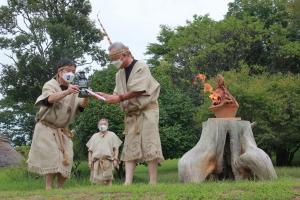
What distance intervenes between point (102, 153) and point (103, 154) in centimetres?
3

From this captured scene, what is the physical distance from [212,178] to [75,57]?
26.2 meters

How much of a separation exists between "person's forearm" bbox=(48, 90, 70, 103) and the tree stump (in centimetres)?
347

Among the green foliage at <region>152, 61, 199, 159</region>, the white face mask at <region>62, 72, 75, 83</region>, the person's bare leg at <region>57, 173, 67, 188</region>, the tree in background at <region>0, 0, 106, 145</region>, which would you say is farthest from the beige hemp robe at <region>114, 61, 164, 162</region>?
the tree in background at <region>0, 0, 106, 145</region>

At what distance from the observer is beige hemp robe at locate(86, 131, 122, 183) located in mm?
13820

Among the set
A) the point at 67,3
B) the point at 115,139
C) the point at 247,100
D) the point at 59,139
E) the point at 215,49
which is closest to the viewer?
the point at 59,139

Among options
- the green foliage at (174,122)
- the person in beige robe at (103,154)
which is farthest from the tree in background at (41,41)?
the person in beige robe at (103,154)

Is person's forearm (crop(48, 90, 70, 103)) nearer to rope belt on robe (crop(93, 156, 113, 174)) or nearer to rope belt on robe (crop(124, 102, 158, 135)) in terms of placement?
rope belt on robe (crop(124, 102, 158, 135))

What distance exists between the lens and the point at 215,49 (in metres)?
35.0

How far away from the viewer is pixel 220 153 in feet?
34.8

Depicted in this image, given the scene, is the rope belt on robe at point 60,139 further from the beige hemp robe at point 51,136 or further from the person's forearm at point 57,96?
the person's forearm at point 57,96

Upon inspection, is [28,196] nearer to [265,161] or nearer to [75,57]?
[265,161]

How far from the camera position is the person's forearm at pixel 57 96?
7541mm

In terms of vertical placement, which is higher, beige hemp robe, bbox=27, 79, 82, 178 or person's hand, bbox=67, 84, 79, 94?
person's hand, bbox=67, 84, 79, 94

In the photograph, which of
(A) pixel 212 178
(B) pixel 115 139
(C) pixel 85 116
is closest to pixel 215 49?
(C) pixel 85 116
